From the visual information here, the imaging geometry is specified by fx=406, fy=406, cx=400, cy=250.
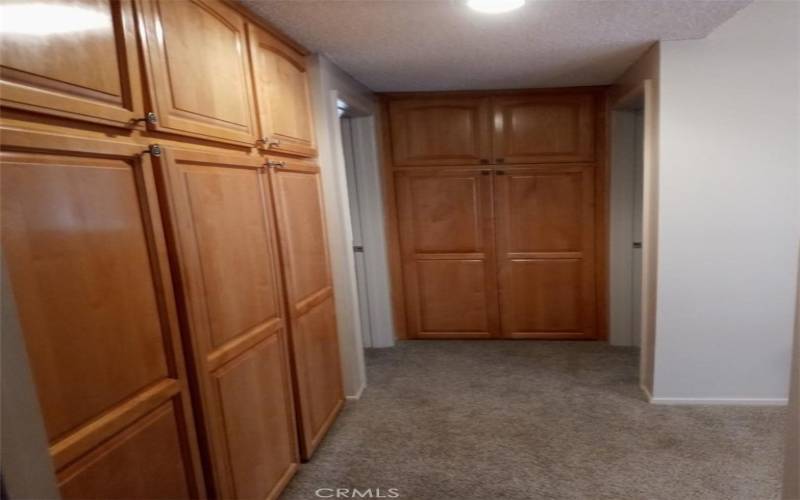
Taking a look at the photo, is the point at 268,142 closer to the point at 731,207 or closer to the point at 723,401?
the point at 731,207

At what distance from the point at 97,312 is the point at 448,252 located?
108 inches

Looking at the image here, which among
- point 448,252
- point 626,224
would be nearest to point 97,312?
point 448,252

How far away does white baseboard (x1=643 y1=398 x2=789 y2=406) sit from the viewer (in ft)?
7.59

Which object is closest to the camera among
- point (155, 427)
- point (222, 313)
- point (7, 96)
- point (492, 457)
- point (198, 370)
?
point (7, 96)

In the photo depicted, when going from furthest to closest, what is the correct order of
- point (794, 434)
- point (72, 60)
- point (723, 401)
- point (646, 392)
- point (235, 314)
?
point (646, 392) < point (723, 401) < point (235, 314) < point (72, 60) < point (794, 434)

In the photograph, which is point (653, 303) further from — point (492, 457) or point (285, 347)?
point (285, 347)

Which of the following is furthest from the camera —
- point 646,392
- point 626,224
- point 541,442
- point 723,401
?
point 626,224

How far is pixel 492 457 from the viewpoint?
2016 millimetres

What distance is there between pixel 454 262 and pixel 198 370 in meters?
2.45

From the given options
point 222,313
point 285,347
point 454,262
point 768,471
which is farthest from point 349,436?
point 768,471

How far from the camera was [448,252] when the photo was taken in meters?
3.46

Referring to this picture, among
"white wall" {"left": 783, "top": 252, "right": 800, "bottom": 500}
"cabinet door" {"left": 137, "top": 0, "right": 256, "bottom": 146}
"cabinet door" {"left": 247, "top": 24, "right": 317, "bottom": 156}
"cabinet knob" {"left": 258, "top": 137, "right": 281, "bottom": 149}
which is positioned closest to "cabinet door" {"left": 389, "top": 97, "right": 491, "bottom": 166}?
"cabinet door" {"left": 247, "top": 24, "right": 317, "bottom": 156}

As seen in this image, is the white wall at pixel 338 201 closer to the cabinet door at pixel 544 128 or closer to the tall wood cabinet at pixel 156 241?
the tall wood cabinet at pixel 156 241

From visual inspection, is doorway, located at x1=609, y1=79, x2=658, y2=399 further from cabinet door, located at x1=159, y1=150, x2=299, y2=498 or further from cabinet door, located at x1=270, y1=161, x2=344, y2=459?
cabinet door, located at x1=159, y1=150, x2=299, y2=498
